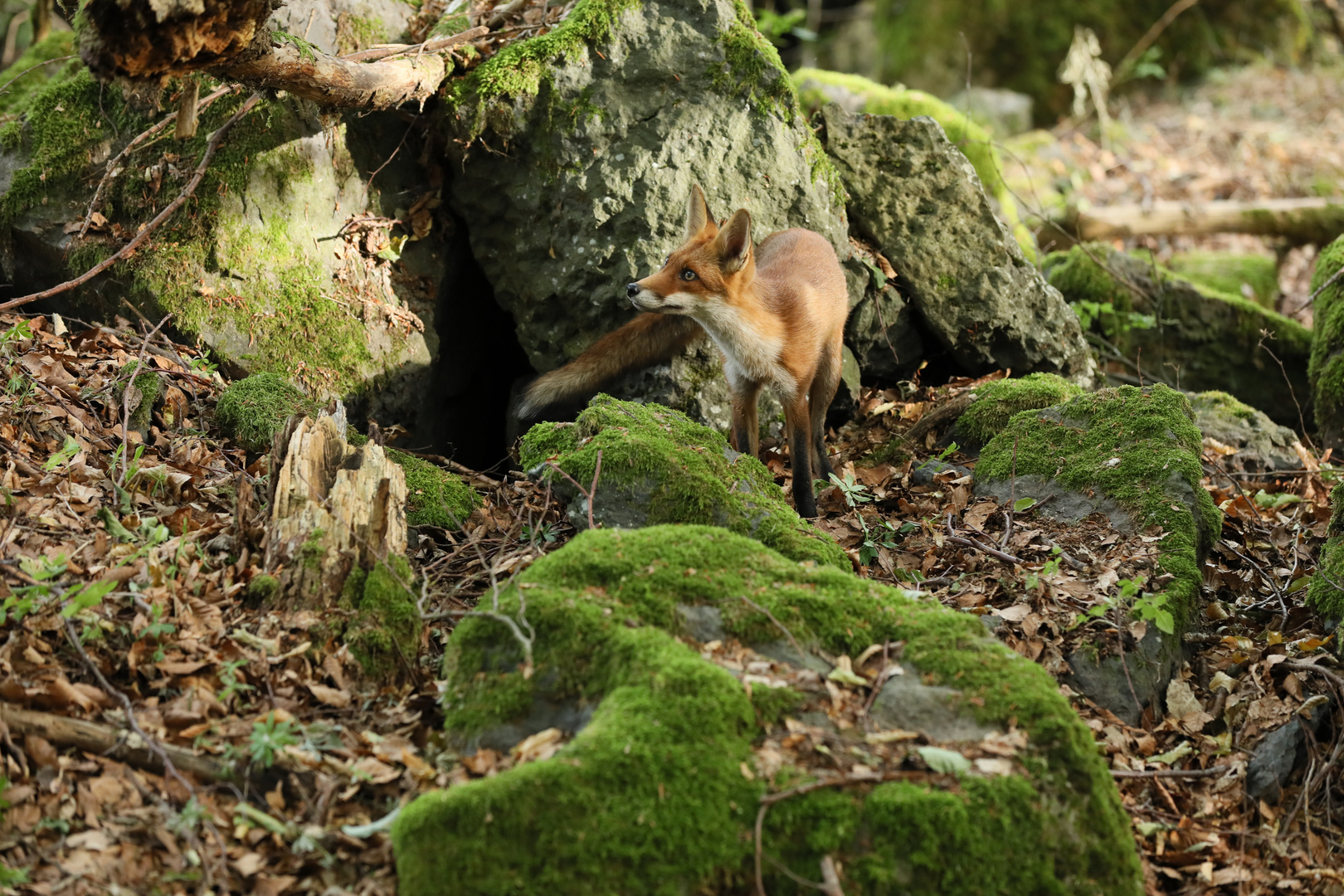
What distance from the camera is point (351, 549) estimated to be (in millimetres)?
4410

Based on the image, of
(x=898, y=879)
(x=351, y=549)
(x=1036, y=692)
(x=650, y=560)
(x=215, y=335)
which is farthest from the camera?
(x=215, y=335)

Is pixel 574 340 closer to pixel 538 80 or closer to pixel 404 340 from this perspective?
pixel 404 340

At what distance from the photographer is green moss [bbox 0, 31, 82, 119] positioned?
7141 millimetres

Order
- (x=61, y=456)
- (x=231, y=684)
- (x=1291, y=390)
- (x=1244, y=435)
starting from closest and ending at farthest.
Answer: (x=231, y=684) < (x=61, y=456) < (x=1244, y=435) < (x=1291, y=390)

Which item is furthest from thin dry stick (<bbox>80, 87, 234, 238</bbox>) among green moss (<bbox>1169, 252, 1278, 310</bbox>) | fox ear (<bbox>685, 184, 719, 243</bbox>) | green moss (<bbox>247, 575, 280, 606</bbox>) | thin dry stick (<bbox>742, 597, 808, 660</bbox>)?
green moss (<bbox>1169, 252, 1278, 310</bbox>)

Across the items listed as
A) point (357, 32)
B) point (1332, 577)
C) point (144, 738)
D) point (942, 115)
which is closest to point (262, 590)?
point (144, 738)

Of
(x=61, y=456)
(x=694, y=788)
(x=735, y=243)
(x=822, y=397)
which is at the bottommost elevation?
(x=822, y=397)

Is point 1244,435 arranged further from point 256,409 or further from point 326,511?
point 256,409

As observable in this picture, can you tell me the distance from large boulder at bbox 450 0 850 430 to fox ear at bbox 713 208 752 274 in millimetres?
1037

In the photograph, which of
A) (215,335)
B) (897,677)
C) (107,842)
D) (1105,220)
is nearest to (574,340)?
(215,335)

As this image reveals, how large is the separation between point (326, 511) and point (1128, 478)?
4468mm

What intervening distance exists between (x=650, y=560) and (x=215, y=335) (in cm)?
385

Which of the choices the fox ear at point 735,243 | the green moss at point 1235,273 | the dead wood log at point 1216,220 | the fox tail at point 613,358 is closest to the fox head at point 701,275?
the fox ear at point 735,243

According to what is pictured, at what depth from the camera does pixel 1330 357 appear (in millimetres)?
8297
